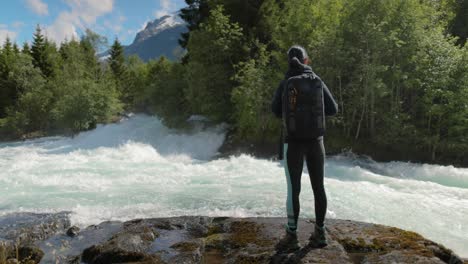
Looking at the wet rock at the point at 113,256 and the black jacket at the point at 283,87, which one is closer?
the black jacket at the point at 283,87

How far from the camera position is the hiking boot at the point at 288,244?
4252mm

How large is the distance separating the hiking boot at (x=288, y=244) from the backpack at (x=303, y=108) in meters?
1.32

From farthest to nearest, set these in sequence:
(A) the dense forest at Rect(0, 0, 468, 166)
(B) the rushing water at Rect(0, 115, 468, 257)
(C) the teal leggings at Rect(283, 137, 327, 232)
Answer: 1. (A) the dense forest at Rect(0, 0, 468, 166)
2. (B) the rushing water at Rect(0, 115, 468, 257)
3. (C) the teal leggings at Rect(283, 137, 327, 232)

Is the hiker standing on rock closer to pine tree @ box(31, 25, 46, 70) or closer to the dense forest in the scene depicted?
the dense forest

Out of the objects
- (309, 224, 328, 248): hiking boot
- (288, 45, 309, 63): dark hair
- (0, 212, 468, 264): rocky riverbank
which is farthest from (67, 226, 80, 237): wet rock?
(288, 45, 309, 63): dark hair

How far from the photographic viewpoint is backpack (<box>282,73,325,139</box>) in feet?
13.5

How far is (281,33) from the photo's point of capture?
2086 cm

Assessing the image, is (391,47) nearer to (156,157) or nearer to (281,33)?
(281,33)

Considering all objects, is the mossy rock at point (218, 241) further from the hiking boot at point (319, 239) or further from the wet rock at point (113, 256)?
the hiking boot at point (319, 239)

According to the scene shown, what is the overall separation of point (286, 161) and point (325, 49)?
1415 cm

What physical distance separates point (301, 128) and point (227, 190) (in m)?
7.00

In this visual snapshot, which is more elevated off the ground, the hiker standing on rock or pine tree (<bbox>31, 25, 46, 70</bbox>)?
pine tree (<bbox>31, 25, 46, 70</bbox>)

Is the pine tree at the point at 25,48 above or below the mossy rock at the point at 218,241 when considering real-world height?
above

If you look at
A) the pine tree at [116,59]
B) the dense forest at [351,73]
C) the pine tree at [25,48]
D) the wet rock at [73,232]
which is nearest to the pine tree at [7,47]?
the pine tree at [25,48]
